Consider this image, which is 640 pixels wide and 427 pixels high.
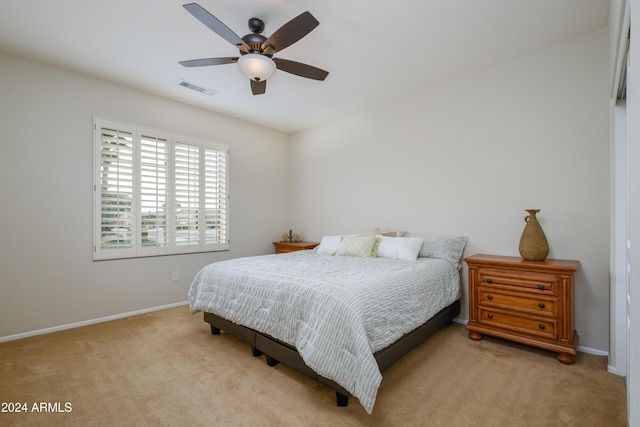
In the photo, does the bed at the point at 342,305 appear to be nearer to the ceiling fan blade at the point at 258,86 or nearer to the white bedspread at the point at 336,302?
the white bedspread at the point at 336,302

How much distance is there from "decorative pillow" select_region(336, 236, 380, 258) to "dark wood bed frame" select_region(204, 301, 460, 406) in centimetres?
99

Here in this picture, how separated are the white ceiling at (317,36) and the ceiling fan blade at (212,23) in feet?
1.02

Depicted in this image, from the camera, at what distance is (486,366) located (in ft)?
A: 7.71

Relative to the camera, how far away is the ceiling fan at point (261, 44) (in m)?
2.04

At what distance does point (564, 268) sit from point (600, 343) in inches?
34.1

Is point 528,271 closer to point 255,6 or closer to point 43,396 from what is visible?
point 255,6

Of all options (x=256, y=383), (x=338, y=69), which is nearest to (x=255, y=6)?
(x=338, y=69)

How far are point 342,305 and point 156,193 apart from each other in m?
3.13

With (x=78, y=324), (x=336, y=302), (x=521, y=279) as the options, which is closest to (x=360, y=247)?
(x=521, y=279)

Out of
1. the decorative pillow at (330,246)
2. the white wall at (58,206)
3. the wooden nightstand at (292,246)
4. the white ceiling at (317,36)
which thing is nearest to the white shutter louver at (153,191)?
the white wall at (58,206)

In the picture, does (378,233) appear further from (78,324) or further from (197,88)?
(78,324)

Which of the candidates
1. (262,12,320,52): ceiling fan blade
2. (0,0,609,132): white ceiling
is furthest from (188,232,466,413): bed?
(0,0,609,132): white ceiling

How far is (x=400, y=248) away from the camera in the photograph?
11.0 ft

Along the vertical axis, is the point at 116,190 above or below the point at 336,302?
above
